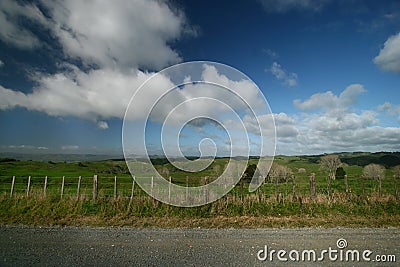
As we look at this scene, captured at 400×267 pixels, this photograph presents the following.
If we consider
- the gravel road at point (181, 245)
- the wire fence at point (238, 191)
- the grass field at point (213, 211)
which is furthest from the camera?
the wire fence at point (238, 191)

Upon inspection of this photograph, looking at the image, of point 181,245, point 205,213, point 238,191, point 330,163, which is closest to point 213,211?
point 205,213

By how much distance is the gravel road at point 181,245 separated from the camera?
6285 millimetres

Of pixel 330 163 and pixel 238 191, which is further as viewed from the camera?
pixel 330 163

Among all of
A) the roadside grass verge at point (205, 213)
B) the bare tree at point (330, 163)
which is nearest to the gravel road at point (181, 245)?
the roadside grass verge at point (205, 213)

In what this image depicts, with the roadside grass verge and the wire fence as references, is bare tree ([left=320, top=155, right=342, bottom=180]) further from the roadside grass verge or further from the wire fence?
the roadside grass verge

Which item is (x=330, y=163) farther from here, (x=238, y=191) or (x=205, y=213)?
(x=205, y=213)

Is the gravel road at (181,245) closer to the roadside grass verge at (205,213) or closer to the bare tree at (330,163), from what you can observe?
the roadside grass verge at (205,213)

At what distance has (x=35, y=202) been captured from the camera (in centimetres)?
1336

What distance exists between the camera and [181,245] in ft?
25.5

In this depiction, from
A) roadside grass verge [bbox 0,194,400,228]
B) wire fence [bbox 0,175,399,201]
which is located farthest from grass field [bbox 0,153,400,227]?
wire fence [bbox 0,175,399,201]

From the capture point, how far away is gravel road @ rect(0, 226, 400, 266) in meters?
6.29

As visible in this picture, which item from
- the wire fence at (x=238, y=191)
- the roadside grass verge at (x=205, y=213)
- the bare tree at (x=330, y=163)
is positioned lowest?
the roadside grass verge at (x=205, y=213)

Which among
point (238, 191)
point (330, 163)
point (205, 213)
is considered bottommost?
point (205, 213)

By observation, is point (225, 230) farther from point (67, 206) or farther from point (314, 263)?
point (67, 206)
